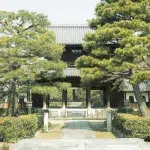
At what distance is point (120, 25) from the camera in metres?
17.4

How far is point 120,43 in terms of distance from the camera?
690 inches

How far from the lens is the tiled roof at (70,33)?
31.6m

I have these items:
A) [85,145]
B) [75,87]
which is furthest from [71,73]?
[85,145]

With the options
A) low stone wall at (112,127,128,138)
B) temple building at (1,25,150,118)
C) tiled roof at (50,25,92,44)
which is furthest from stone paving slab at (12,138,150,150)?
tiled roof at (50,25,92,44)

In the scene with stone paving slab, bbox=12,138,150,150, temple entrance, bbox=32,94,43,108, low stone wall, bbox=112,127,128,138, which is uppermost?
temple entrance, bbox=32,94,43,108

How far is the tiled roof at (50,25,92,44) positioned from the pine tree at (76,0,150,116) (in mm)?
11879

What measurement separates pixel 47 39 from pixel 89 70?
304cm

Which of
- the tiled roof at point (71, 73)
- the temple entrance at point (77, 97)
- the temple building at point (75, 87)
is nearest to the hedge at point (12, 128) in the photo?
the temple building at point (75, 87)

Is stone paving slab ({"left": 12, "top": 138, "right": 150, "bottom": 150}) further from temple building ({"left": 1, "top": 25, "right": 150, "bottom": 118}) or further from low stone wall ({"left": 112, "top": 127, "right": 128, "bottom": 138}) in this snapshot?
temple building ({"left": 1, "top": 25, "right": 150, "bottom": 118})

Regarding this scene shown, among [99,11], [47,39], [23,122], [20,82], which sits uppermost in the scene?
[99,11]

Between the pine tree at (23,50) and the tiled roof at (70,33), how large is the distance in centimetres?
1158

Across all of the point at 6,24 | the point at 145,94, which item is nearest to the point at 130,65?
the point at 6,24

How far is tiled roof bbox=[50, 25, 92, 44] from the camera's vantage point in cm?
3162

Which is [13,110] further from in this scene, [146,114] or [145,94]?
[145,94]
